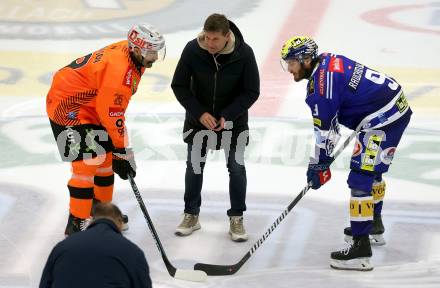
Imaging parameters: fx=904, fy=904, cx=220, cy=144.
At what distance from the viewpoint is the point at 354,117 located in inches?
194

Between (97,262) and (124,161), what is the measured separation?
6.59 feet

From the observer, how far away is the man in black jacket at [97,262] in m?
3.04

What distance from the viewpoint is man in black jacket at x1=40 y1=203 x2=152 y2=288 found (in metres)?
3.04

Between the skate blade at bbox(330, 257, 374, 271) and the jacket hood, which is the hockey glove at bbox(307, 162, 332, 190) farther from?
the jacket hood

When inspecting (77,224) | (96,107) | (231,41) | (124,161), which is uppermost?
(231,41)

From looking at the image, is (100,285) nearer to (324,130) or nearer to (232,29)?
(324,130)

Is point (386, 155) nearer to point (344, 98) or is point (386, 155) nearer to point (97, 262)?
point (344, 98)

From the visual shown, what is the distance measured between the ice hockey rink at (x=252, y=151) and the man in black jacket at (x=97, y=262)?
163 cm

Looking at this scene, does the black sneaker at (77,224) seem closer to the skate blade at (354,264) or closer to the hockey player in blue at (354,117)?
the hockey player in blue at (354,117)

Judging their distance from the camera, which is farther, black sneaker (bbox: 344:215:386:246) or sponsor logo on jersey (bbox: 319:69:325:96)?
black sneaker (bbox: 344:215:386:246)

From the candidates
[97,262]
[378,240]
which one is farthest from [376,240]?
[97,262]

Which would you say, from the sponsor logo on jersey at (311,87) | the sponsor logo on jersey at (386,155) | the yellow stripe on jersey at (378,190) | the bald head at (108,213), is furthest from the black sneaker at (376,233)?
the bald head at (108,213)

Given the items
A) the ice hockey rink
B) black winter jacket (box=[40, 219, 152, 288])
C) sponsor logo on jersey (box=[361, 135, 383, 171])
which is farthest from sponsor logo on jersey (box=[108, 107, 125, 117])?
black winter jacket (box=[40, 219, 152, 288])

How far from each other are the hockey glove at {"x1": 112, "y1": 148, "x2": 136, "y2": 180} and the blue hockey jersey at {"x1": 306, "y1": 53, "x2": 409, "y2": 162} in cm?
103
